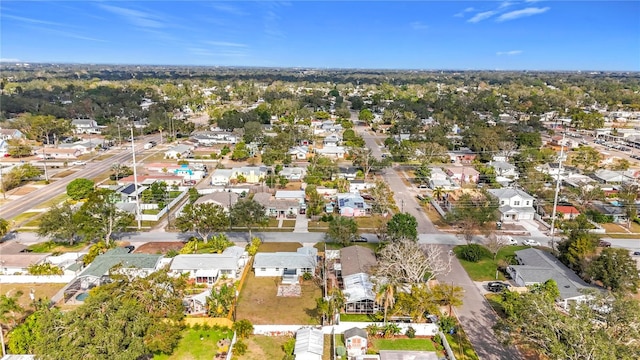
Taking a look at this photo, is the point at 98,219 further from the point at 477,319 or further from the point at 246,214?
the point at 477,319

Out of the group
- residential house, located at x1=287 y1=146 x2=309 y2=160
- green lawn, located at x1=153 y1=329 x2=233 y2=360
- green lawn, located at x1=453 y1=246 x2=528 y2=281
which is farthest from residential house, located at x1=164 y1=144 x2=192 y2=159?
green lawn, located at x1=153 y1=329 x2=233 y2=360

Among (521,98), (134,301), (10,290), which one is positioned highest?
(521,98)

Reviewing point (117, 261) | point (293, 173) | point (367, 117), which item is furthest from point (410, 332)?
point (367, 117)

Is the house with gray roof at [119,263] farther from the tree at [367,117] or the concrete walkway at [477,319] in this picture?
the tree at [367,117]

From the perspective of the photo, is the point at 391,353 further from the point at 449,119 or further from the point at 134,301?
the point at 449,119

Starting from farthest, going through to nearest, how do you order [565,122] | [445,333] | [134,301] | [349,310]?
[565,122] → [349,310] → [445,333] → [134,301]

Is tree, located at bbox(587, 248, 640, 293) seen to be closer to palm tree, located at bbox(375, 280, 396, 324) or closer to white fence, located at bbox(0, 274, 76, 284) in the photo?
palm tree, located at bbox(375, 280, 396, 324)

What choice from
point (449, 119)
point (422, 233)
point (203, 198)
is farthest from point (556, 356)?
point (449, 119)
